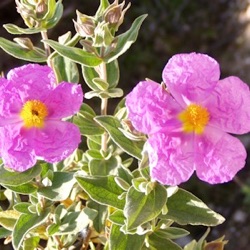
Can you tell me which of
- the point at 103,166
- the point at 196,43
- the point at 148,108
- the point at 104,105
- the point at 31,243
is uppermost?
the point at 148,108

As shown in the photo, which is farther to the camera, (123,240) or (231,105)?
(123,240)

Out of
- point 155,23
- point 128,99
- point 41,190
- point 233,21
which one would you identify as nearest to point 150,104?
point 128,99

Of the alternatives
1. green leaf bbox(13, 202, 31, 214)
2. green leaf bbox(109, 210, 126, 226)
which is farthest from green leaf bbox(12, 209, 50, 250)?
green leaf bbox(109, 210, 126, 226)

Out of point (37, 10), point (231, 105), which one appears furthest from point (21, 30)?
point (231, 105)

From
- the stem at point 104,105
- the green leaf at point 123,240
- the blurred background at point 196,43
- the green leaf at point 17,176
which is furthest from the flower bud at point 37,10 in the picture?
the blurred background at point 196,43

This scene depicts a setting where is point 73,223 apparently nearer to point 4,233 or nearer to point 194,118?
point 4,233

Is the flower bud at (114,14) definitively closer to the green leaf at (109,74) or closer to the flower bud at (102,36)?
the flower bud at (102,36)

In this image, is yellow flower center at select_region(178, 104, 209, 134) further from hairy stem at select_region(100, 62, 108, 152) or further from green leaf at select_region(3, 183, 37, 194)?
green leaf at select_region(3, 183, 37, 194)
